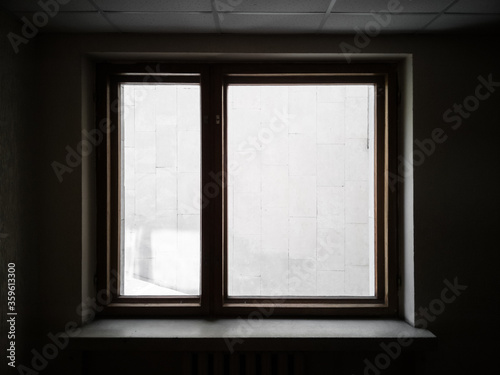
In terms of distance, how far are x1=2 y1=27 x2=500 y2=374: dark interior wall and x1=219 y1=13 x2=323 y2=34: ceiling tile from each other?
0.08 m

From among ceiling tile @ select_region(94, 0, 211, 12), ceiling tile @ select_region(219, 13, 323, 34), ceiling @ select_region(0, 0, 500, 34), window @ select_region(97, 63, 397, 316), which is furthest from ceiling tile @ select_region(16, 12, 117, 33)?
ceiling tile @ select_region(219, 13, 323, 34)

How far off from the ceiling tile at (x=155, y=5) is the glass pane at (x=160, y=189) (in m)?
0.61

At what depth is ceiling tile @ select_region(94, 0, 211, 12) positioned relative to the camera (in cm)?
198

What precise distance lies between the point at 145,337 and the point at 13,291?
78 cm

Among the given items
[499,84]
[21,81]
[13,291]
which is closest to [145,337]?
[13,291]

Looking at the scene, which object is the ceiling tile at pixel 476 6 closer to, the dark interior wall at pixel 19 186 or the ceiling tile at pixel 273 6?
the ceiling tile at pixel 273 6

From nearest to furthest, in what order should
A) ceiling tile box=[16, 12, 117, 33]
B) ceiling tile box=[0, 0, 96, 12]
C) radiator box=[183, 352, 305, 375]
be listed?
ceiling tile box=[0, 0, 96, 12]
ceiling tile box=[16, 12, 117, 33]
radiator box=[183, 352, 305, 375]

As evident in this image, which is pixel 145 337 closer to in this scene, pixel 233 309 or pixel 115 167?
pixel 233 309

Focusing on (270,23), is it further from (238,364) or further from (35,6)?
(238,364)

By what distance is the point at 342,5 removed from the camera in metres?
2.02

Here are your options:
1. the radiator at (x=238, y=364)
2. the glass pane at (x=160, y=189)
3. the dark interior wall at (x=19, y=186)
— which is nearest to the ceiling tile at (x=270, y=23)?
the glass pane at (x=160, y=189)

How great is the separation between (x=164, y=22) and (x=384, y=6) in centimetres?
124

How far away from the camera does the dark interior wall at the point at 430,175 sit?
7.90 feet

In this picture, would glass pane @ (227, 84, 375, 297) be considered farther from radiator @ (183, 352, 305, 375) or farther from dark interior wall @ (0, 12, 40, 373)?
dark interior wall @ (0, 12, 40, 373)
